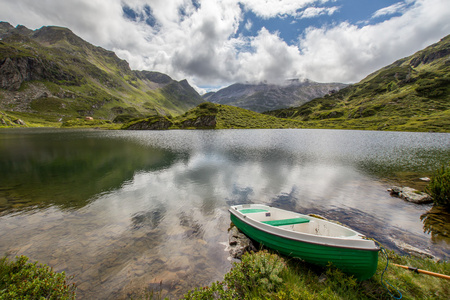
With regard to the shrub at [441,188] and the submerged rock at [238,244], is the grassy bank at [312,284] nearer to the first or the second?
the submerged rock at [238,244]

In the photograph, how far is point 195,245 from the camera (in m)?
13.3

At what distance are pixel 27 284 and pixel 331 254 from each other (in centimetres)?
1291

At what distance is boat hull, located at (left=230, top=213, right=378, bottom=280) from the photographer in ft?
27.6

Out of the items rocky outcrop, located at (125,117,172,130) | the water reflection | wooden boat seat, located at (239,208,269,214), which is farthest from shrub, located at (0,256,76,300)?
rocky outcrop, located at (125,117,172,130)

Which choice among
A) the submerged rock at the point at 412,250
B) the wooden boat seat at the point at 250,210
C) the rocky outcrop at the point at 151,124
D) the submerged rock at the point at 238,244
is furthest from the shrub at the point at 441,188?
the rocky outcrop at the point at 151,124

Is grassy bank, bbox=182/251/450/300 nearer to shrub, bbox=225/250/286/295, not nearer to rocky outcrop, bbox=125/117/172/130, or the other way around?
shrub, bbox=225/250/286/295

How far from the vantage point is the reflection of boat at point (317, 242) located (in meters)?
8.48

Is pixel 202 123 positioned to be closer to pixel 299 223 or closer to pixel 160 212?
pixel 160 212

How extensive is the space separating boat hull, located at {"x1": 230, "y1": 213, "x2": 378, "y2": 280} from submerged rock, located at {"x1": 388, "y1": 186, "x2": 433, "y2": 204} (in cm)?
1863

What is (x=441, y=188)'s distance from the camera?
703 inches

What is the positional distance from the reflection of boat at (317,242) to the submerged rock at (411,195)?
17185mm

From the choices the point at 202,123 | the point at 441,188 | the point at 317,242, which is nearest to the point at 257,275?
the point at 317,242

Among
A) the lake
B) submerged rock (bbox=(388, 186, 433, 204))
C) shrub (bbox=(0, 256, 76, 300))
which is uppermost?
shrub (bbox=(0, 256, 76, 300))

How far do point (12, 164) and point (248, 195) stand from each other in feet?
150
